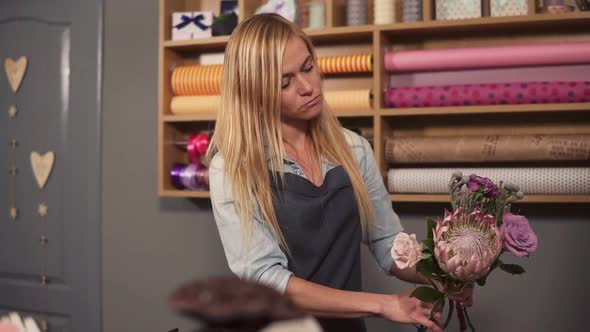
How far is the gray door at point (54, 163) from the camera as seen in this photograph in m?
3.19

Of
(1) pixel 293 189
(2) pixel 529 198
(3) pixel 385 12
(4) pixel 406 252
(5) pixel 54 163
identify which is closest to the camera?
(4) pixel 406 252

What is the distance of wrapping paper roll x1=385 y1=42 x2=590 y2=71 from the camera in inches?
91.5

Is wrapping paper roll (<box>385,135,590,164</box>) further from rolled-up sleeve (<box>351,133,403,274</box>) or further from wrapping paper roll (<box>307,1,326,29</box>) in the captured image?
rolled-up sleeve (<box>351,133,403,274</box>)

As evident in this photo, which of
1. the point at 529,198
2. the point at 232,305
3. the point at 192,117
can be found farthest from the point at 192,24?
the point at 232,305

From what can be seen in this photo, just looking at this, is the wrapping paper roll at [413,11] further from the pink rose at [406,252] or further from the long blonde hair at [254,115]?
the pink rose at [406,252]

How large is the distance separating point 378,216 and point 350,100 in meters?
0.84

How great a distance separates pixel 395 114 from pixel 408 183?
0.26 meters

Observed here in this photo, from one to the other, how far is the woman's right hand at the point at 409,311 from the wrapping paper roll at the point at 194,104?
5.00ft

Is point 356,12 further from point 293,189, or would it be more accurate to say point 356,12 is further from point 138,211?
point 138,211

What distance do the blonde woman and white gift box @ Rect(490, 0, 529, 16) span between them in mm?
958

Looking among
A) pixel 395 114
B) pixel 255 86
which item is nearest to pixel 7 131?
pixel 395 114

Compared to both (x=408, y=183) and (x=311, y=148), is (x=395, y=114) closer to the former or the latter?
(x=408, y=183)

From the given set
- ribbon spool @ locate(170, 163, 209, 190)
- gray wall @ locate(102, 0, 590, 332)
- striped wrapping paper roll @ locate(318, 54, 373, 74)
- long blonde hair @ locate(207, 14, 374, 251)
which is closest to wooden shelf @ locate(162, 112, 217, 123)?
ribbon spool @ locate(170, 163, 209, 190)

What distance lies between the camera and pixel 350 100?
2531 millimetres
